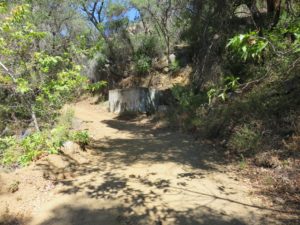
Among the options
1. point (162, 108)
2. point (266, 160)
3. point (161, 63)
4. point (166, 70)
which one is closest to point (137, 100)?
point (162, 108)

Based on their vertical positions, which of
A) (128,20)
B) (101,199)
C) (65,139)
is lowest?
(101,199)

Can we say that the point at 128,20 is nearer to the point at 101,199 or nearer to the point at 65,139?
the point at 65,139

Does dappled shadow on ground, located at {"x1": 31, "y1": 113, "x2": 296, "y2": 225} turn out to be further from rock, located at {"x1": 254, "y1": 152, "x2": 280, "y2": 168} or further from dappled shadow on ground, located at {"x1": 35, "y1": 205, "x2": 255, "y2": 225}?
rock, located at {"x1": 254, "y1": 152, "x2": 280, "y2": 168}

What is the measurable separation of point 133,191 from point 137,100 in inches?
400

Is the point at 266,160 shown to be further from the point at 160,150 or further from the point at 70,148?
the point at 70,148

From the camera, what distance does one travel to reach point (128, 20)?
2098 centimetres

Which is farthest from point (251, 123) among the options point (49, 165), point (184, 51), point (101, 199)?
point (184, 51)

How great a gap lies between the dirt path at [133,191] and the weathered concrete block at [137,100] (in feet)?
23.0

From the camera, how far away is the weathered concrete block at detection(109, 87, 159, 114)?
604 inches

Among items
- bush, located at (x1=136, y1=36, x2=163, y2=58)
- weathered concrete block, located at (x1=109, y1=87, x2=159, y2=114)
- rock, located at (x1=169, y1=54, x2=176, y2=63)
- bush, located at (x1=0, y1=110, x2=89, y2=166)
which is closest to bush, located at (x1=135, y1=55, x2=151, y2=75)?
bush, located at (x1=136, y1=36, x2=163, y2=58)

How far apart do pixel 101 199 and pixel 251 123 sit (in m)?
4.40

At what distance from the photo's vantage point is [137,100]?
1558cm

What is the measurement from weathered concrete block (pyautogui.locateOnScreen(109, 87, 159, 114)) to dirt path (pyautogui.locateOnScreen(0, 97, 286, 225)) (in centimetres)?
702

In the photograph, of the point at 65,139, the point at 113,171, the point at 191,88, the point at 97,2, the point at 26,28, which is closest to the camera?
the point at 26,28
